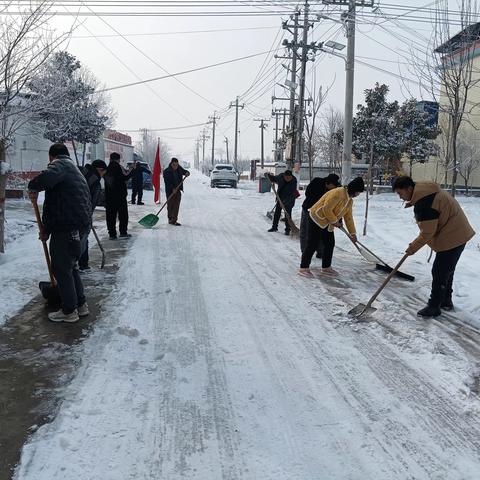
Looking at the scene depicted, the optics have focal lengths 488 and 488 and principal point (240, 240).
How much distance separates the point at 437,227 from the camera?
4902 mm

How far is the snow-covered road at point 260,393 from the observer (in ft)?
8.51

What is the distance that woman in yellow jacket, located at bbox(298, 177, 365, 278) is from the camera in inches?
259

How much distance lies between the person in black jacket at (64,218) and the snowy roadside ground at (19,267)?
2.42ft

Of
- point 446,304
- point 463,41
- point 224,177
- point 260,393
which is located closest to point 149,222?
point 446,304

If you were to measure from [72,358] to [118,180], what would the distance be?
5863 mm

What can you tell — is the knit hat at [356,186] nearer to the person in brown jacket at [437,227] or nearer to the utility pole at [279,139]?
the person in brown jacket at [437,227]

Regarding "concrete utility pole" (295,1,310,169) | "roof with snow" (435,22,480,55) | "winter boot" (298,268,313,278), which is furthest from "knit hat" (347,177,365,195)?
"concrete utility pole" (295,1,310,169)

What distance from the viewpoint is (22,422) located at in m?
2.90

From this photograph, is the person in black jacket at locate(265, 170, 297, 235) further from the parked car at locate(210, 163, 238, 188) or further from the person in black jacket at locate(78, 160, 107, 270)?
the parked car at locate(210, 163, 238, 188)

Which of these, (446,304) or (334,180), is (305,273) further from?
(446,304)

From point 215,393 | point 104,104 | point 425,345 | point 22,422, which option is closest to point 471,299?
point 425,345

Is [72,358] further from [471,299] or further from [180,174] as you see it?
[180,174]

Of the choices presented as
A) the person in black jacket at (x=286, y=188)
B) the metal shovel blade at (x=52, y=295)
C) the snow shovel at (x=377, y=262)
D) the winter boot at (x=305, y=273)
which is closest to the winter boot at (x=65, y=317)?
the metal shovel blade at (x=52, y=295)

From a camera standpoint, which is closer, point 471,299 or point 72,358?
point 72,358
